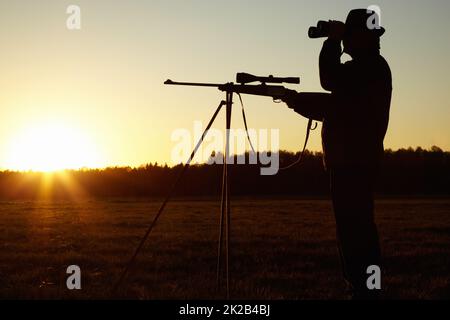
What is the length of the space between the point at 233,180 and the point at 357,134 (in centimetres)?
7353

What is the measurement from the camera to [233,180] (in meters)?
79.3

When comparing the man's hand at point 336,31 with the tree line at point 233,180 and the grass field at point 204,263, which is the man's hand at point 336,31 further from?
the tree line at point 233,180

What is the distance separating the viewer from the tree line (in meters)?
78.4

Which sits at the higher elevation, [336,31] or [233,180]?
[336,31]

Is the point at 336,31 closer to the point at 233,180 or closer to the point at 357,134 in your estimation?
the point at 357,134

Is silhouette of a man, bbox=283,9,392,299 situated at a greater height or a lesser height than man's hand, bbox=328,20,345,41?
lesser

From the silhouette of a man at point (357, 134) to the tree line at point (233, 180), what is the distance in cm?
6804

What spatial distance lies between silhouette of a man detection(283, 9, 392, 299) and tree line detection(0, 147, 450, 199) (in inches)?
2679

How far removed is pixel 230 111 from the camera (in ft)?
20.7

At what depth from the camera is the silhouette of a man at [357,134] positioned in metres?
5.80

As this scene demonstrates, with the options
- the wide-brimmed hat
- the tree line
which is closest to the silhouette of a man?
the wide-brimmed hat

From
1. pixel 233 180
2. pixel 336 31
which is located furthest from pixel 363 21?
pixel 233 180

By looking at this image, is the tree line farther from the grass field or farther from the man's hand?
the man's hand
